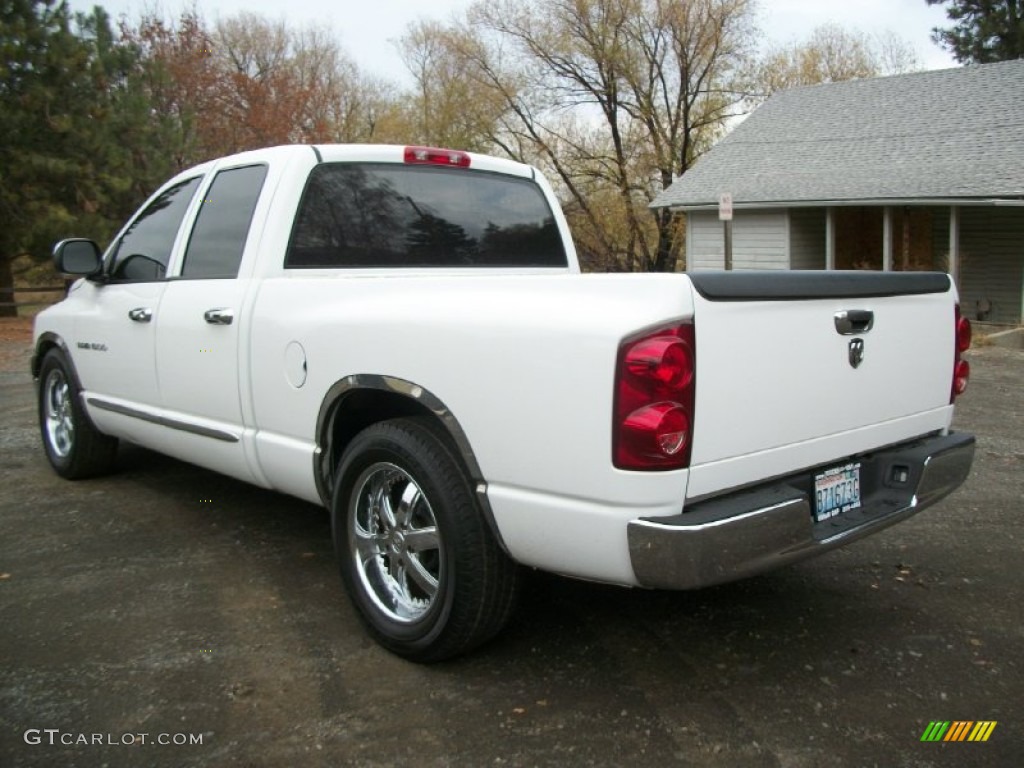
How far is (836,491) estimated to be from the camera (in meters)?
3.16

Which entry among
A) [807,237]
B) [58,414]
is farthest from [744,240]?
[58,414]

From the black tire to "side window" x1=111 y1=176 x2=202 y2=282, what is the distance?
0.86m

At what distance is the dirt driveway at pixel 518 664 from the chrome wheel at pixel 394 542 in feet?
0.71

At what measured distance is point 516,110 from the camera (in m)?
32.1

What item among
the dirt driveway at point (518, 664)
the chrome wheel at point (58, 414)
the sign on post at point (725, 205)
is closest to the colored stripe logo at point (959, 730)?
the dirt driveway at point (518, 664)

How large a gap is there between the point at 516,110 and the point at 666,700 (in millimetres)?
30877

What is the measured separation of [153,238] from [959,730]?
4376mm

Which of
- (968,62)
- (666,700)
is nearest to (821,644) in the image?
(666,700)

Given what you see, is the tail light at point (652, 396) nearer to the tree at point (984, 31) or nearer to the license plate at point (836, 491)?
the license plate at point (836, 491)

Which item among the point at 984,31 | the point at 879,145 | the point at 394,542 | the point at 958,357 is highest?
the point at 984,31

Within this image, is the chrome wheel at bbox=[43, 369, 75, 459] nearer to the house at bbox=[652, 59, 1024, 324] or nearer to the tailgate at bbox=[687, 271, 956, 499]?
the tailgate at bbox=[687, 271, 956, 499]

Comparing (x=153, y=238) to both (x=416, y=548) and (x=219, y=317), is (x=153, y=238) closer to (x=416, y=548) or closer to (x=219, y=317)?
(x=219, y=317)

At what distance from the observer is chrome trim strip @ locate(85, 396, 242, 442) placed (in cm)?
417

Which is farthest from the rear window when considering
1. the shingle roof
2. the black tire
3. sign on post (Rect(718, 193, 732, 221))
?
the shingle roof
